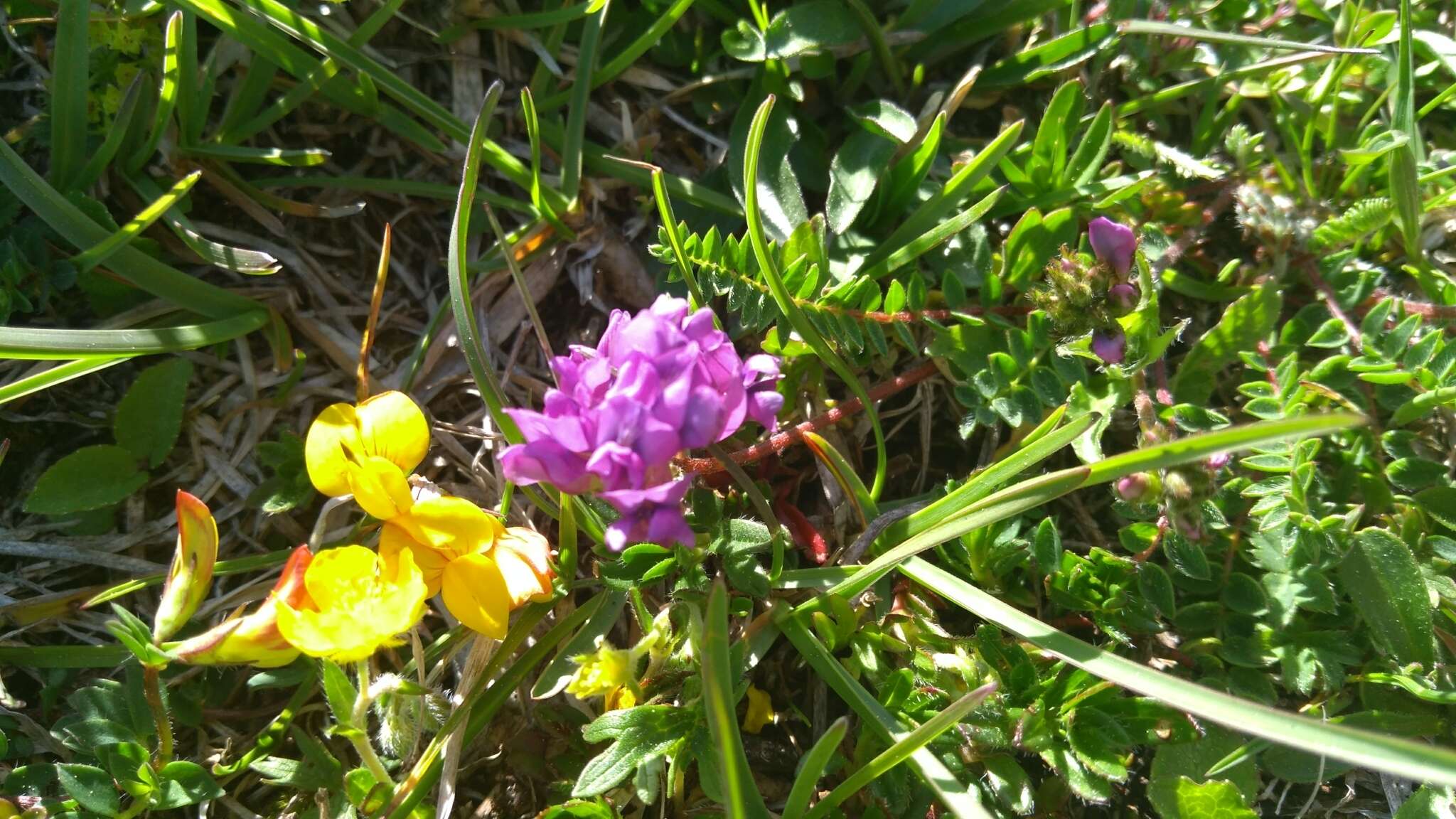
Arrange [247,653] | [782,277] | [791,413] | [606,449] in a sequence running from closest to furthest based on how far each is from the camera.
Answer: [606,449] → [247,653] → [782,277] → [791,413]

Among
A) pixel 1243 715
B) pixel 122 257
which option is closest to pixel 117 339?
pixel 122 257

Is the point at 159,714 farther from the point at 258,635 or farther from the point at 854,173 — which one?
the point at 854,173

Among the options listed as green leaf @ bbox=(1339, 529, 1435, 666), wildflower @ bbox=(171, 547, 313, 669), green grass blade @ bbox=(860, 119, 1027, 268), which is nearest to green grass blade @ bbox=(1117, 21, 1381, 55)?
green grass blade @ bbox=(860, 119, 1027, 268)

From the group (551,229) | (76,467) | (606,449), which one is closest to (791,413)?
(551,229)

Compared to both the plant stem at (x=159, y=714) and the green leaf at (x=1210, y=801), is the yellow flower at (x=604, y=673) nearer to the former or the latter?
the plant stem at (x=159, y=714)

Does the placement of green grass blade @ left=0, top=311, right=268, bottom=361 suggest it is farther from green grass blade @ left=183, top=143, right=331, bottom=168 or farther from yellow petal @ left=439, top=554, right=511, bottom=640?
yellow petal @ left=439, top=554, right=511, bottom=640

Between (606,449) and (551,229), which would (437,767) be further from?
(551,229)
